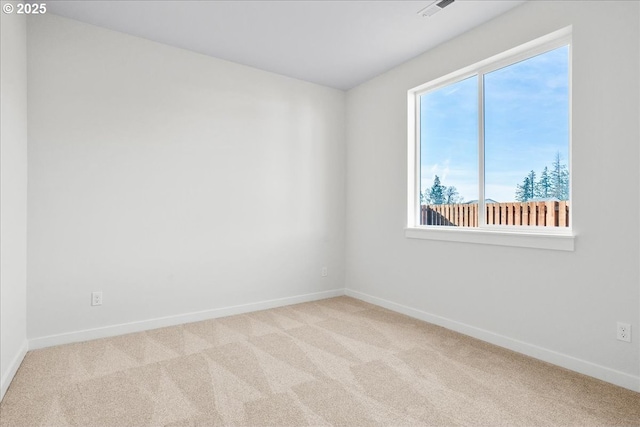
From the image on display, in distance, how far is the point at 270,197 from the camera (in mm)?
3938

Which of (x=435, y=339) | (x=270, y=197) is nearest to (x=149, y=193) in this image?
(x=270, y=197)

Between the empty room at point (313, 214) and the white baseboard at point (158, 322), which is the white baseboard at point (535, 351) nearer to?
the empty room at point (313, 214)

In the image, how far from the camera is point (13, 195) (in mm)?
2299

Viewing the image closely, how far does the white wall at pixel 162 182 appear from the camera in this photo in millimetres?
2773

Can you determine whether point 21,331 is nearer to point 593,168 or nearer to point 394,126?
point 394,126

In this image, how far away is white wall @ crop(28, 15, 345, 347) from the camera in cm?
277

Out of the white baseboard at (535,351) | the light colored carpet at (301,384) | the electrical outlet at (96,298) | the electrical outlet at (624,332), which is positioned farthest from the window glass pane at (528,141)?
the electrical outlet at (96,298)

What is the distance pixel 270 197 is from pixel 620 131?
9.87 ft

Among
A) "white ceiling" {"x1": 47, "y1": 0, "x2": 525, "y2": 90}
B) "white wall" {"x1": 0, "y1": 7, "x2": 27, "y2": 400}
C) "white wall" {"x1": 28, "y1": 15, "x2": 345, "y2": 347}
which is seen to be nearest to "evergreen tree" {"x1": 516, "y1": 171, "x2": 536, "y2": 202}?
"white ceiling" {"x1": 47, "y1": 0, "x2": 525, "y2": 90}

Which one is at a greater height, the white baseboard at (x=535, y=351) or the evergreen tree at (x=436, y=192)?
the evergreen tree at (x=436, y=192)

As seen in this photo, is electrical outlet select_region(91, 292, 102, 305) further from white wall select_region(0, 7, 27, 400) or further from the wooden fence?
the wooden fence

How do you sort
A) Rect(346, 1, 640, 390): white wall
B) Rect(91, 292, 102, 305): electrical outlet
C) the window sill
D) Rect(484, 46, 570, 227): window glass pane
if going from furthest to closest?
1. Rect(91, 292, 102, 305): electrical outlet
2. Rect(484, 46, 570, 227): window glass pane
3. the window sill
4. Rect(346, 1, 640, 390): white wall

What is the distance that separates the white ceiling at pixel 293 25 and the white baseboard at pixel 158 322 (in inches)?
100

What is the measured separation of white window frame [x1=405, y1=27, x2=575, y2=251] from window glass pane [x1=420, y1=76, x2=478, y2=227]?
58 mm
